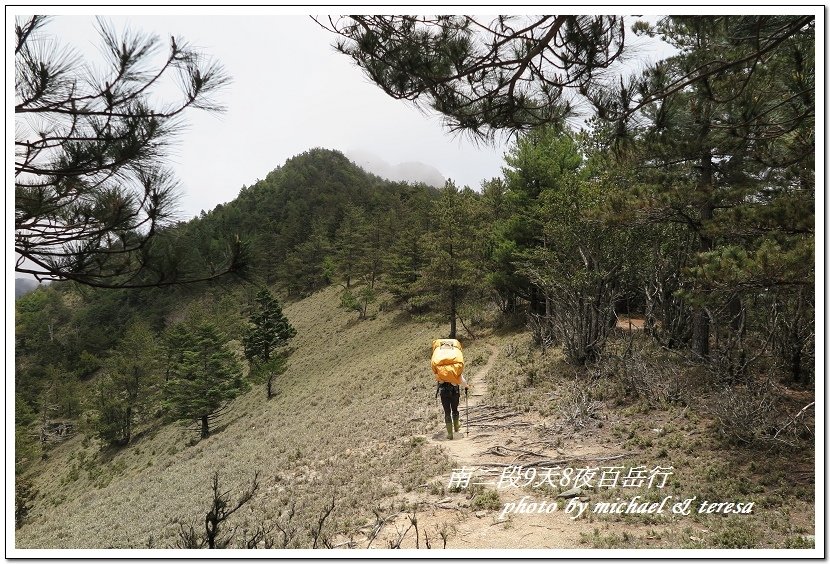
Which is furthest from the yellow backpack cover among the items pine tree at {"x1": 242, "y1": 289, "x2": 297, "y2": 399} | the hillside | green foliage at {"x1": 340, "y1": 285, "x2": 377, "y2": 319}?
green foliage at {"x1": 340, "y1": 285, "x2": 377, "y2": 319}

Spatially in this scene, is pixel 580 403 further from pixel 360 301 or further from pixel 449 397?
pixel 360 301

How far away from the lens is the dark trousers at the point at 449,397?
6.53 m

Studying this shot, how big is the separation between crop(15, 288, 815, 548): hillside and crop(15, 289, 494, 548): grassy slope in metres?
0.07

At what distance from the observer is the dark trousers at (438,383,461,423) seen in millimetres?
6532

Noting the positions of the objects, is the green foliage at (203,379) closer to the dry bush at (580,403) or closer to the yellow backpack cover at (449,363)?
the dry bush at (580,403)

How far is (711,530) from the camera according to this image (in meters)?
3.87

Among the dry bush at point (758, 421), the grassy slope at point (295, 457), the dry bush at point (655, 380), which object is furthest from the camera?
the dry bush at point (655, 380)

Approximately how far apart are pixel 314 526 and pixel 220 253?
3462 mm

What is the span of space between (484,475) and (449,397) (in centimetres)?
139

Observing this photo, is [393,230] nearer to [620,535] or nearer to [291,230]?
[291,230]

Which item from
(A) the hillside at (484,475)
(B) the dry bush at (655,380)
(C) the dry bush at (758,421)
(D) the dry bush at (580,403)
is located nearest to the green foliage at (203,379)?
(A) the hillside at (484,475)

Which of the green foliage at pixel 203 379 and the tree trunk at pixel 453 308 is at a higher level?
the tree trunk at pixel 453 308

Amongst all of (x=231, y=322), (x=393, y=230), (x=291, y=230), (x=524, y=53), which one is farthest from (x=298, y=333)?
(x=524, y=53)

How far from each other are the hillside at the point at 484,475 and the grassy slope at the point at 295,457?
68 mm
